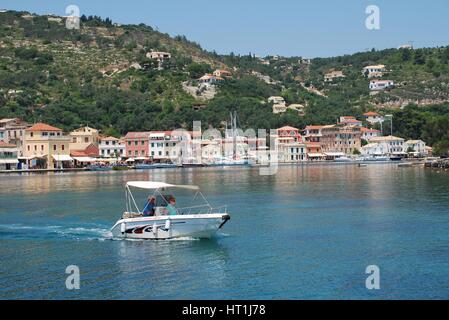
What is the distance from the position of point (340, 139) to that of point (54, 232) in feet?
352

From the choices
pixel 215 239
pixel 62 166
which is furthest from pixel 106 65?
pixel 215 239

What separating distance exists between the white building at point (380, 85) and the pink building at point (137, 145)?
91.9m

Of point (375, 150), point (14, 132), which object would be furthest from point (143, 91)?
point (375, 150)

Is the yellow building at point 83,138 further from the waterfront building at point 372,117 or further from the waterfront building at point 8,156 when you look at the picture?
the waterfront building at point 372,117

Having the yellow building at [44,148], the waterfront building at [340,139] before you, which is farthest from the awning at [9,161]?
the waterfront building at [340,139]

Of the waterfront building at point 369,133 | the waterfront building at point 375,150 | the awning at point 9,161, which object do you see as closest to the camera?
the awning at point 9,161

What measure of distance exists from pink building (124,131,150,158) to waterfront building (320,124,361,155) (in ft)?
122

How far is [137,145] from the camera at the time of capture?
118125 millimetres

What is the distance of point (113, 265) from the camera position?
80.0 feet

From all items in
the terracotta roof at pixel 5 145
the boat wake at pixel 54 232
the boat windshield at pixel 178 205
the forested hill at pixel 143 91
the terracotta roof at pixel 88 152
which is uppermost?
the forested hill at pixel 143 91

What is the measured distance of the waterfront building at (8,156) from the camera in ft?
335
